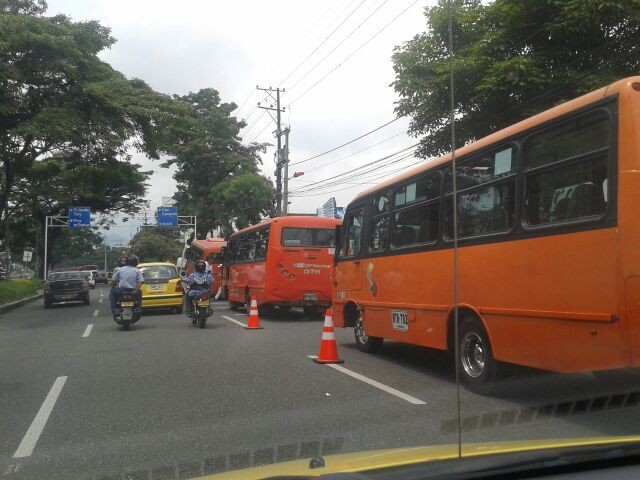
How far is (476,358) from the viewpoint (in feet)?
24.2

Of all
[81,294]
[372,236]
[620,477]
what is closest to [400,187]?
[372,236]

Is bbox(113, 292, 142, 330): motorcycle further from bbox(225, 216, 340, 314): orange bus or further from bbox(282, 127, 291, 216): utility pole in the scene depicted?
bbox(282, 127, 291, 216): utility pole

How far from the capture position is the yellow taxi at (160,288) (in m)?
18.9

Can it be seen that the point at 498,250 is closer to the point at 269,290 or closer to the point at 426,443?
the point at 426,443

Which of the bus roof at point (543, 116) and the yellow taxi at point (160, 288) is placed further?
the yellow taxi at point (160, 288)

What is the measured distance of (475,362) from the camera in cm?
741

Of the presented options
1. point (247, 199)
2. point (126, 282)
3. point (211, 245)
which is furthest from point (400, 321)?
point (247, 199)

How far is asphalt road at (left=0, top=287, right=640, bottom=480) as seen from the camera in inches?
200

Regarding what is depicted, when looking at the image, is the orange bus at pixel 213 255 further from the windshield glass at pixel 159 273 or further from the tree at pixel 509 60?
the tree at pixel 509 60

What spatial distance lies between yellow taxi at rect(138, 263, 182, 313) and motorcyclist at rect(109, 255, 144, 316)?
3.45 m

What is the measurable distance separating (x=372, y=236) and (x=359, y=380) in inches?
112

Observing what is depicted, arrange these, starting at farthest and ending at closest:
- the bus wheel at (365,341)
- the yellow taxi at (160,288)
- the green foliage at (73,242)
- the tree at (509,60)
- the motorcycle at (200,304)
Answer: the green foliage at (73,242), the yellow taxi at (160,288), the motorcycle at (200,304), the tree at (509,60), the bus wheel at (365,341)

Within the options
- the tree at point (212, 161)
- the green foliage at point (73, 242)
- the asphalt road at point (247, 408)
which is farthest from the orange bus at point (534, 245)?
the green foliage at point (73, 242)

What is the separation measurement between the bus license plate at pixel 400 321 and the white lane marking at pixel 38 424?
4514mm
